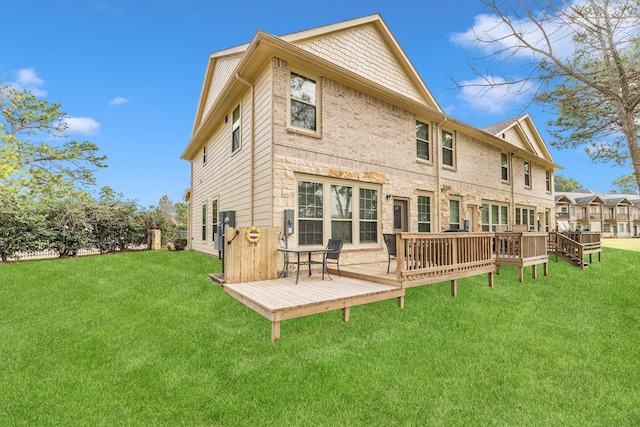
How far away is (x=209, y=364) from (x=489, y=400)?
10.9 feet

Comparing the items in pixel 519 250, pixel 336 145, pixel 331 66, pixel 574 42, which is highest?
pixel 574 42

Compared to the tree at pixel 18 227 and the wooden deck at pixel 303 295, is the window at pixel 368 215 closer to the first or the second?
the wooden deck at pixel 303 295

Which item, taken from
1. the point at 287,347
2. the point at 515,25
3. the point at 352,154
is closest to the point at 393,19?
the point at 515,25

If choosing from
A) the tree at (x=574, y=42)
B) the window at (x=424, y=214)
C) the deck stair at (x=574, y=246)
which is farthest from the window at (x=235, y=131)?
the deck stair at (x=574, y=246)

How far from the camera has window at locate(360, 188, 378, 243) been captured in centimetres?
873

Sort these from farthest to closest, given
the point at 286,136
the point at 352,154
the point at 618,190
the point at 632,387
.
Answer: the point at 618,190 < the point at 352,154 < the point at 286,136 < the point at 632,387

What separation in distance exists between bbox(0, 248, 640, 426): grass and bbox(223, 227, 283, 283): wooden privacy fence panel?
25.9 inches

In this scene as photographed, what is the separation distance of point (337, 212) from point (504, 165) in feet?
37.4

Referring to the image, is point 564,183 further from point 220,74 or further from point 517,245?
point 220,74

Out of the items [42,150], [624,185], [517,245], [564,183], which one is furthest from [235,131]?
[564,183]

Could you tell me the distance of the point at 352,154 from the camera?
8500 mm

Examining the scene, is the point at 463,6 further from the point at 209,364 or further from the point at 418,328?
the point at 209,364

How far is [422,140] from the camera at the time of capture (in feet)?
35.9

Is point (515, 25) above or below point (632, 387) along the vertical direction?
above
